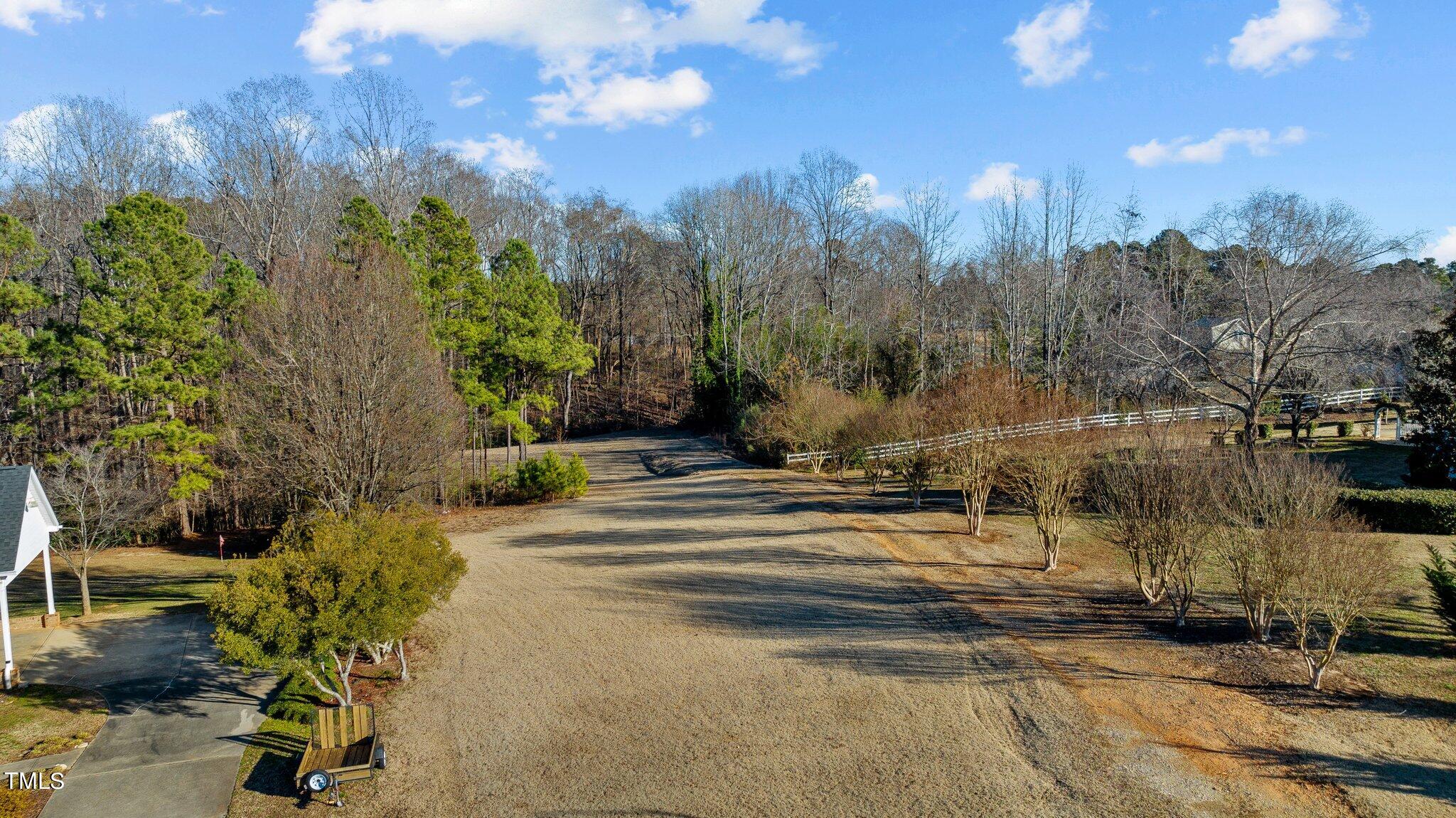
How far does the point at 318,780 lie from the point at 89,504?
1565cm

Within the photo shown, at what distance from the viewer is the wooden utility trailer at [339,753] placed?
9461 millimetres

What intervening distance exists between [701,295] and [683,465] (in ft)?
55.0

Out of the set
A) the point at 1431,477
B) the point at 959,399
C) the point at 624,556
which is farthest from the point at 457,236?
the point at 1431,477

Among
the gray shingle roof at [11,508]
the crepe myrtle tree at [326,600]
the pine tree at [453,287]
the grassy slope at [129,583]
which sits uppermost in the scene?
the pine tree at [453,287]

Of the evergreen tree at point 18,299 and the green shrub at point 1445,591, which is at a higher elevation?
the evergreen tree at point 18,299

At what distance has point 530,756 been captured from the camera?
10.4m

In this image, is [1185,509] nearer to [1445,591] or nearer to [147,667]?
[1445,591]

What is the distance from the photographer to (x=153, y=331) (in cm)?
2298

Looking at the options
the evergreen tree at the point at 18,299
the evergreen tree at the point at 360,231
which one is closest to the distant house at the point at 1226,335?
the evergreen tree at the point at 360,231

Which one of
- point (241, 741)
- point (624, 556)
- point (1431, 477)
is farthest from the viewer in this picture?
point (1431, 477)

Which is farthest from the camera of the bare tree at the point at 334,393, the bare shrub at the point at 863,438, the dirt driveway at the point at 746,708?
the bare shrub at the point at 863,438

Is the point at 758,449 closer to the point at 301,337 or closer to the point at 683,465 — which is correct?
the point at 683,465

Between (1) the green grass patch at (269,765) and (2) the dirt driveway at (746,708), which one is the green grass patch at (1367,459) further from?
(1) the green grass patch at (269,765)

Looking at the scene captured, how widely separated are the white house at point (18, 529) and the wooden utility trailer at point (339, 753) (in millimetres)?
7131
